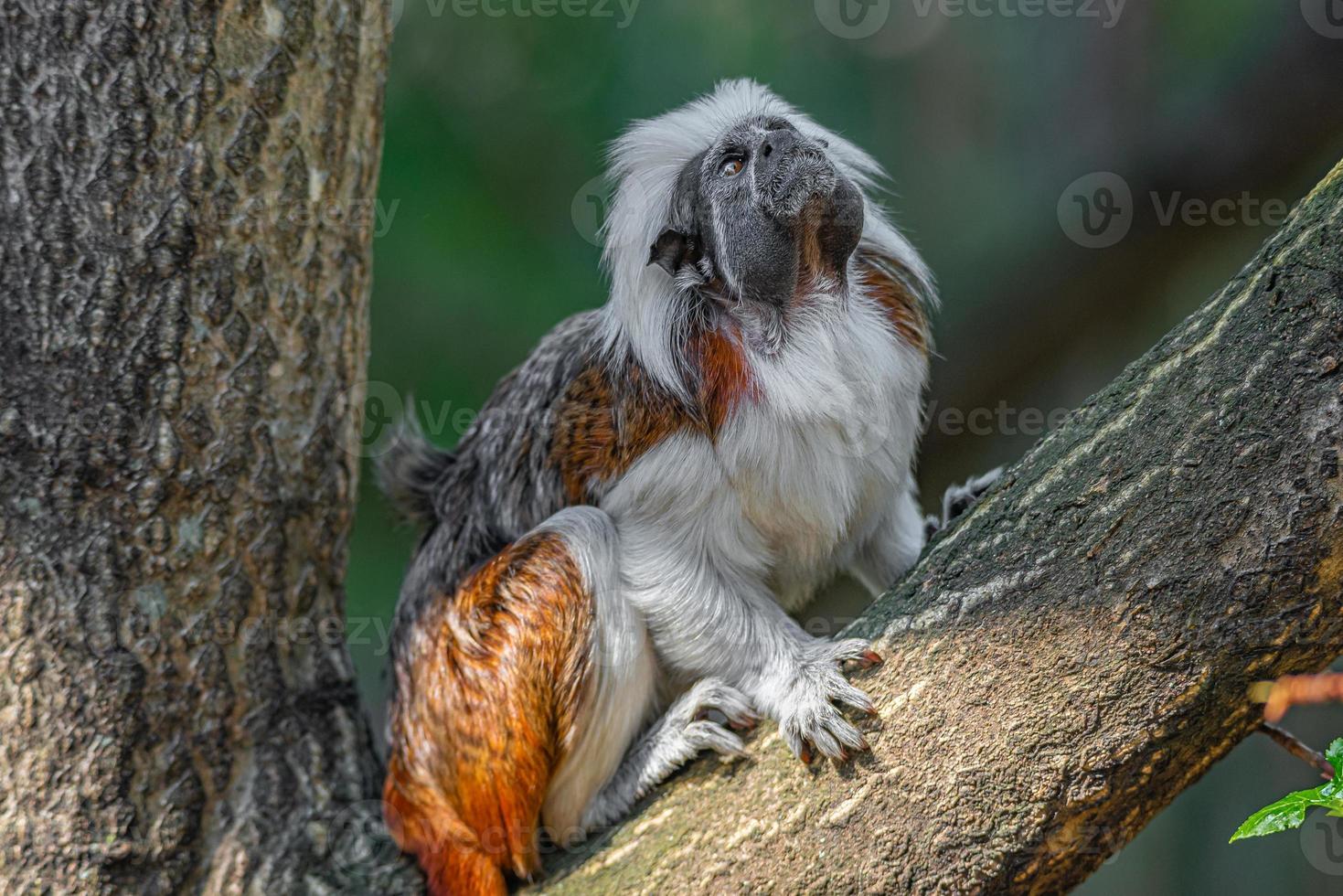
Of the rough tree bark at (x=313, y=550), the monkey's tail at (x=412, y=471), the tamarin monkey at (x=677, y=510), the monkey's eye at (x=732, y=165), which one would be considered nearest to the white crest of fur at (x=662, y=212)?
the tamarin monkey at (x=677, y=510)

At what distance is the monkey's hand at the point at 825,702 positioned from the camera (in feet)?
8.16

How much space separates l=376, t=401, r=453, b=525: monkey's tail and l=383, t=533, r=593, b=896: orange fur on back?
0.85 m

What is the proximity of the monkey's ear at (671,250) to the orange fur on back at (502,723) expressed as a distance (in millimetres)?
879

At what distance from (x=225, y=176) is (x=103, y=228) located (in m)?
0.35

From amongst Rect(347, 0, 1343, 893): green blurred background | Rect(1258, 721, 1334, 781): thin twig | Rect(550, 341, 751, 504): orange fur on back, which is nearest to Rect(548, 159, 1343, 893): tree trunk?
Rect(1258, 721, 1334, 781): thin twig

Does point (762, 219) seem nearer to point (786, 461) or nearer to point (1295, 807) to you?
point (786, 461)

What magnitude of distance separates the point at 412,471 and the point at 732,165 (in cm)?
167

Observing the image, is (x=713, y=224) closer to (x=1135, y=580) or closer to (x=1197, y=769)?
(x=1135, y=580)

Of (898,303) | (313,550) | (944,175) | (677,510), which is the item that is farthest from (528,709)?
(944,175)

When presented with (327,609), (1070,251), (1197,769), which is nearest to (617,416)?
(327,609)

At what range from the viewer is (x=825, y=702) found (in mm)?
2553

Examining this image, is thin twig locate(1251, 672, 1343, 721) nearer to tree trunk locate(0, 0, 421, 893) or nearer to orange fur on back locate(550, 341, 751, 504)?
orange fur on back locate(550, 341, 751, 504)

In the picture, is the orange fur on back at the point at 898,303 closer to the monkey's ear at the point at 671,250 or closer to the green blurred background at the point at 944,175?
the monkey's ear at the point at 671,250

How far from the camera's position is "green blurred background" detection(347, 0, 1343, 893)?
18.7 ft
